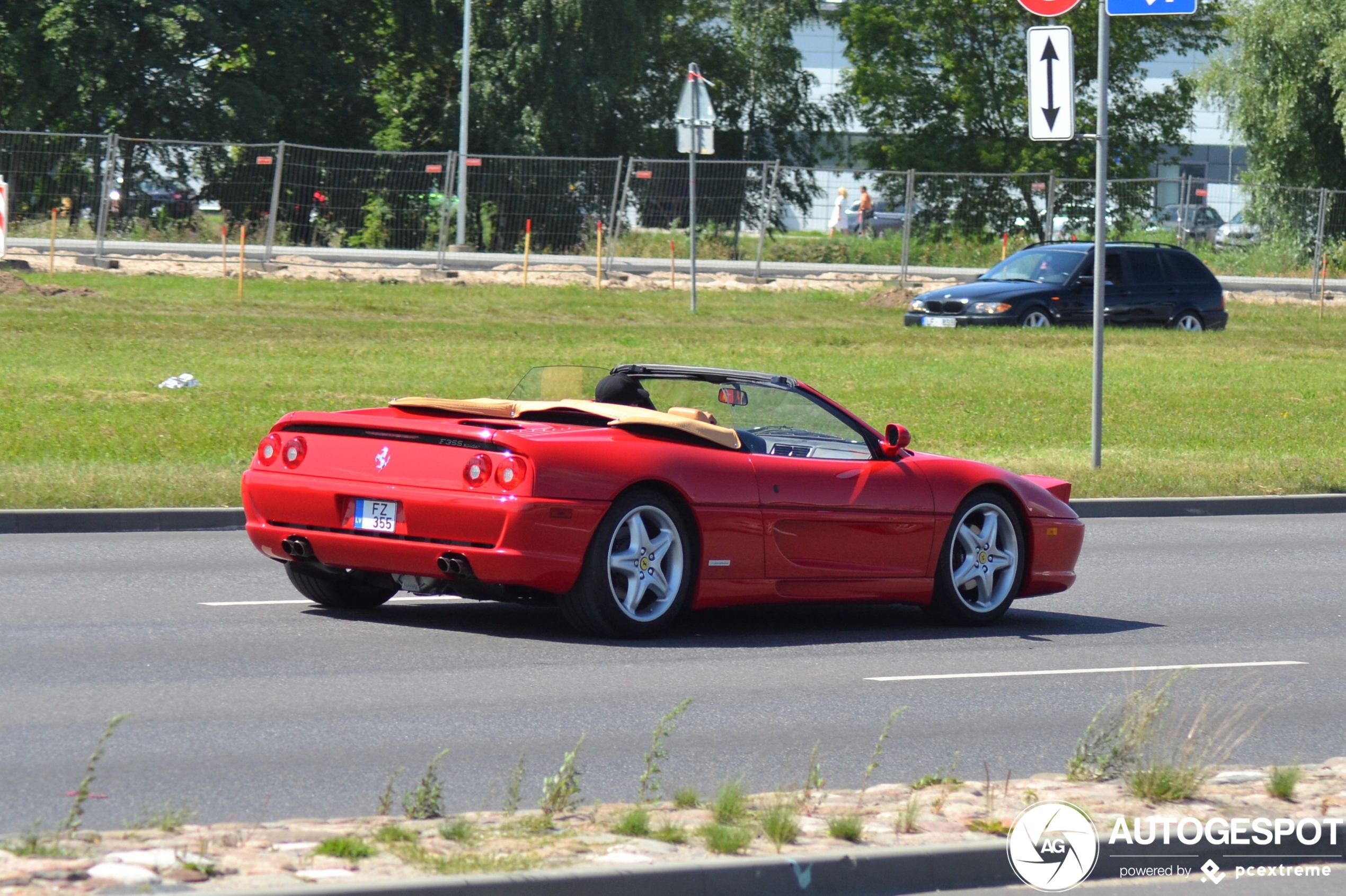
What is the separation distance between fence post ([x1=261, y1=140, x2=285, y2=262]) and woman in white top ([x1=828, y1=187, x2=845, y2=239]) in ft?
37.0

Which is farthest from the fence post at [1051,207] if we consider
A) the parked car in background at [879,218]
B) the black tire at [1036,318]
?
the black tire at [1036,318]

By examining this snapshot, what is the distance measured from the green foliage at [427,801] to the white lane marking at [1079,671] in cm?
327

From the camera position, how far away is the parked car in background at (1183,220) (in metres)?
42.7

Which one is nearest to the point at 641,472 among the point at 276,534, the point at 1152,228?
the point at 276,534

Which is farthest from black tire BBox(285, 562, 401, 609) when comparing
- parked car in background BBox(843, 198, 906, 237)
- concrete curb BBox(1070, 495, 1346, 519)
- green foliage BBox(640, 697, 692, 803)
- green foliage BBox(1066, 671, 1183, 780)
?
parked car in background BBox(843, 198, 906, 237)

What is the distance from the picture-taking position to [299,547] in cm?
911

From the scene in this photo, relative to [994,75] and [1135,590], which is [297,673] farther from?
[994,75]

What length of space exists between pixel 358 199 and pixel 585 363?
14.0m

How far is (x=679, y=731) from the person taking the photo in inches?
283

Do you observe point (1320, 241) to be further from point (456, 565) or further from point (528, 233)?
point (456, 565)

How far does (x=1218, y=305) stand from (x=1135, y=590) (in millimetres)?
20962

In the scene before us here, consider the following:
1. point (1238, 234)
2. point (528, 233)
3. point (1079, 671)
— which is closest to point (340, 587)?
point (1079, 671)

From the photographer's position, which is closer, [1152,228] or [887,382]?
[887,382]

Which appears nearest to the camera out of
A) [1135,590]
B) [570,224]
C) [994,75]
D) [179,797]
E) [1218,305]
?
[179,797]
